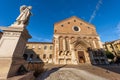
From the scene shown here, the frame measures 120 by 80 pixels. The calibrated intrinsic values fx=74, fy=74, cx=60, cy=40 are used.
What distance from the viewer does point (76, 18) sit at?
91.3 ft

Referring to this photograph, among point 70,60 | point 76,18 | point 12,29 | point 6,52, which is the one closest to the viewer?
point 6,52

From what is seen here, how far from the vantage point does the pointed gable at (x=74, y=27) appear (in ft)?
79.7

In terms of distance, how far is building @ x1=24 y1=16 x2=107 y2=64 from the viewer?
20250 millimetres

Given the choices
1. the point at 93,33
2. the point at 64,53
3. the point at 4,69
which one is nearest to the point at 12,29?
the point at 4,69

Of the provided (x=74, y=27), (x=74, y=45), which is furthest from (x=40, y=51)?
(x=74, y=27)

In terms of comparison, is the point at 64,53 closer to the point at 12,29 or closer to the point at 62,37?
the point at 62,37

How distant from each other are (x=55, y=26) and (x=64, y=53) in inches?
372

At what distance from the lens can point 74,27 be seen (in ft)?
84.0

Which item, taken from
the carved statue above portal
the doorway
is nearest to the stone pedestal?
the carved statue above portal

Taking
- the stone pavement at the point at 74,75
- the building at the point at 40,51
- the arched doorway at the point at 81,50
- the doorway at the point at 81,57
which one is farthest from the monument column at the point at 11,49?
the building at the point at 40,51

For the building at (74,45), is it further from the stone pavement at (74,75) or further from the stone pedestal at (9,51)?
the stone pedestal at (9,51)

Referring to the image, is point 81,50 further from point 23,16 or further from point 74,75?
point 23,16

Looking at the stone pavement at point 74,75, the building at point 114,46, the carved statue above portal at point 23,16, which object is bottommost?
the stone pavement at point 74,75

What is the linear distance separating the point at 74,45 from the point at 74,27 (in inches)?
285
